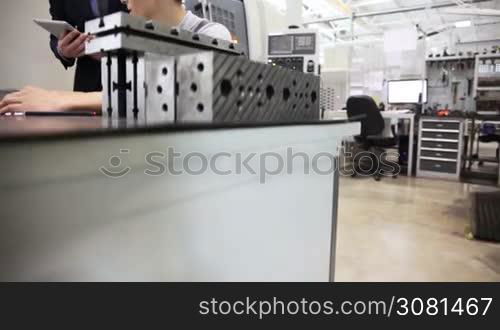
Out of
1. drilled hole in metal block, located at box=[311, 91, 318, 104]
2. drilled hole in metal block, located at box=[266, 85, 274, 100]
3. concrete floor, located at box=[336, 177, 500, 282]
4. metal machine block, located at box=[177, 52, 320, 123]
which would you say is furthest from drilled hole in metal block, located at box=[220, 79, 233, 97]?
concrete floor, located at box=[336, 177, 500, 282]

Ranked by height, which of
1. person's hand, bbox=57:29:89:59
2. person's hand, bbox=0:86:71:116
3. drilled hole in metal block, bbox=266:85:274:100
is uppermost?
person's hand, bbox=57:29:89:59

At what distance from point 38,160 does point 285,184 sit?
503mm

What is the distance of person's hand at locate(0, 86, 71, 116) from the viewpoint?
0.66 metres

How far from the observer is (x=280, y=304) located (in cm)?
67

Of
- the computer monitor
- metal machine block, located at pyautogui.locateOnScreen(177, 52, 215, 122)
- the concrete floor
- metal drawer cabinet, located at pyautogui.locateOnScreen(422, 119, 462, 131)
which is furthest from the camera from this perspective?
the computer monitor

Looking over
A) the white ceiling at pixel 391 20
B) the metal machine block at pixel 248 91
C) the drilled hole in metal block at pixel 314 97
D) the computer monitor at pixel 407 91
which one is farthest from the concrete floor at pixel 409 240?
the white ceiling at pixel 391 20

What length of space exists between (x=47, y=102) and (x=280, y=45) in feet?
6.15

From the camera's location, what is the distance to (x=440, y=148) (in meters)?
4.04

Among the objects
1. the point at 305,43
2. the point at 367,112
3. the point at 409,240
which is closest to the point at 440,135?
the point at 367,112

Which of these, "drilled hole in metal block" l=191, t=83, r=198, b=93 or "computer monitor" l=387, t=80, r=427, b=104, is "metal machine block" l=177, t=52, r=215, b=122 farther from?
"computer monitor" l=387, t=80, r=427, b=104

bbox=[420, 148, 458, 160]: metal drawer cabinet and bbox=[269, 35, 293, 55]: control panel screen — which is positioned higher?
bbox=[269, 35, 293, 55]: control panel screen

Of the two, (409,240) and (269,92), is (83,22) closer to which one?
(269,92)

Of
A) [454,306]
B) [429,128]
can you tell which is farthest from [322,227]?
[429,128]

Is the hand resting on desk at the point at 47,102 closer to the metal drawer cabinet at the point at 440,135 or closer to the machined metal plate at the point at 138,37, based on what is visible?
the machined metal plate at the point at 138,37
